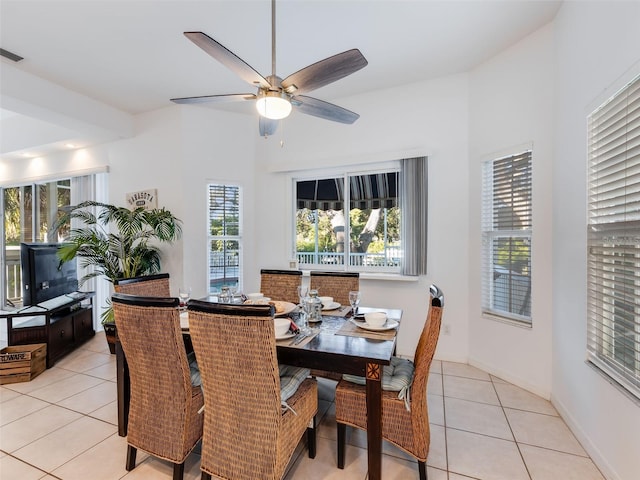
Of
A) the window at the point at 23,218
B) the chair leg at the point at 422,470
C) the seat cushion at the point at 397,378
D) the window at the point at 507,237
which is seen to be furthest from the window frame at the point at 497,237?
the window at the point at 23,218

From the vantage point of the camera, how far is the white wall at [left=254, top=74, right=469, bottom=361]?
10.7 ft

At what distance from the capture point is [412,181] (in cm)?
336

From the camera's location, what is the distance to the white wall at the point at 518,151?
2.55 m

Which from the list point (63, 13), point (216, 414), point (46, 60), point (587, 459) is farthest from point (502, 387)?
point (46, 60)

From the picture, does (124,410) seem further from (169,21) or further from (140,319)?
(169,21)

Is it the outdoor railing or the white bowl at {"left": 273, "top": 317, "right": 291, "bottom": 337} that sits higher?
the outdoor railing

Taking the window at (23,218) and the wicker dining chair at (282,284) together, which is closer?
the wicker dining chair at (282,284)

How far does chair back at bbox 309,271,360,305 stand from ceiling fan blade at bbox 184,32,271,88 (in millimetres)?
1709

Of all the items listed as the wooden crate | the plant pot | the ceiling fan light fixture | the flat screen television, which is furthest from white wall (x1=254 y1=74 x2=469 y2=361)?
the wooden crate

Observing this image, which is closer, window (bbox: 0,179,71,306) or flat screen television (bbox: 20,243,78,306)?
flat screen television (bbox: 20,243,78,306)

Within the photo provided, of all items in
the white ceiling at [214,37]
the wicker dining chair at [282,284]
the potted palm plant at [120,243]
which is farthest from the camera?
the potted palm plant at [120,243]

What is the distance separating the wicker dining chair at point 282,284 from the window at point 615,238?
7.19 ft

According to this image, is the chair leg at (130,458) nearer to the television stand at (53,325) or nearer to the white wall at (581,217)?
the television stand at (53,325)

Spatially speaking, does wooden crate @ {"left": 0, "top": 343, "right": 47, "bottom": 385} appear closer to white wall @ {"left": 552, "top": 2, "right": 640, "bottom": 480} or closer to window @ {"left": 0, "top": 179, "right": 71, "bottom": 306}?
window @ {"left": 0, "top": 179, "right": 71, "bottom": 306}
